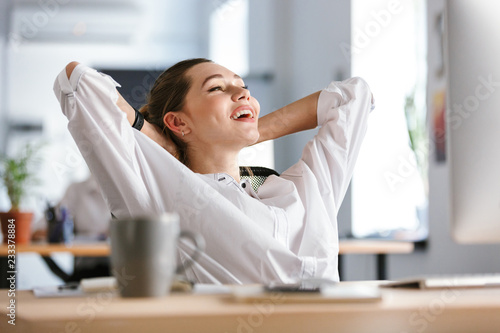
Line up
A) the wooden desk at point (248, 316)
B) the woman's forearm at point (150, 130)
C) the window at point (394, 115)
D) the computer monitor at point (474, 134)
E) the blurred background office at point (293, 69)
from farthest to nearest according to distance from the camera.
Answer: the window at point (394, 115) < the blurred background office at point (293, 69) < the woman's forearm at point (150, 130) < the computer monitor at point (474, 134) < the wooden desk at point (248, 316)

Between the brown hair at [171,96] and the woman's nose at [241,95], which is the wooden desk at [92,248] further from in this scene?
the woman's nose at [241,95]

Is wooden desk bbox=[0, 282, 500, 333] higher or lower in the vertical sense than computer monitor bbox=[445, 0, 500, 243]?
lower

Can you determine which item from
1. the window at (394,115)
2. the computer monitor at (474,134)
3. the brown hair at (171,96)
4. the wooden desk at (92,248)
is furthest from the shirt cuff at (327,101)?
the window at (394,115)

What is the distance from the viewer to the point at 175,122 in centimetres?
163

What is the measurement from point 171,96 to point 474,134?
955 millimetres

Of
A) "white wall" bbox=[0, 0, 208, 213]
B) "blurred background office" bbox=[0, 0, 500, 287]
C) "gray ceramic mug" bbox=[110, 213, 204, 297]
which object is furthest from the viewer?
"white wall" bbox=[0, 0, 208, 213]

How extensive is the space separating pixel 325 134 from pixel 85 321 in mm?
1133

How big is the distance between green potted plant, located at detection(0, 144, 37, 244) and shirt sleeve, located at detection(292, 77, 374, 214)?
1.72 meters

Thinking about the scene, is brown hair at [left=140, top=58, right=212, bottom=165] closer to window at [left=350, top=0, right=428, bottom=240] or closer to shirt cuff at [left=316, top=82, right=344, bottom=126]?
shirt cuff at [left=316, top=82, right=344, bottom=126]

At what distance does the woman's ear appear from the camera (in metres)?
1.61

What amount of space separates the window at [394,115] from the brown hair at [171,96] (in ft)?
8.87

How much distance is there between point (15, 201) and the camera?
2816mm

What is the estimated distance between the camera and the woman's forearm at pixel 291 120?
173 centimetres

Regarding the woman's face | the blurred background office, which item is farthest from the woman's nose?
the blurred background office
